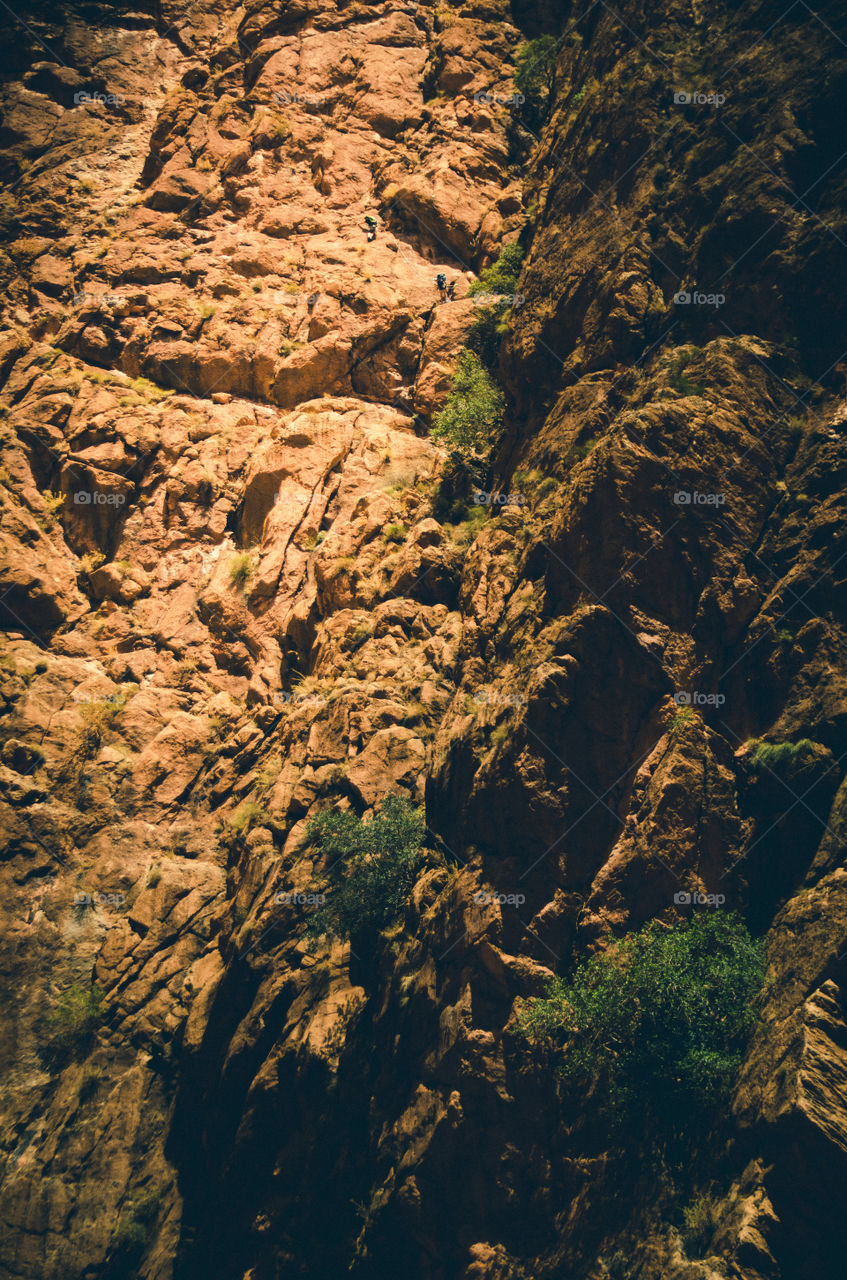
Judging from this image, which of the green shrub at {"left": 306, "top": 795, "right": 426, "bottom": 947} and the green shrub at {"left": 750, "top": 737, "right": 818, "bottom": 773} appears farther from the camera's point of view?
the green shrub at {"left": 306, "top": 795, "right": 426, "bottom": 947}

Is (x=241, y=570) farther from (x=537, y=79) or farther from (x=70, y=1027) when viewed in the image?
(x=537, y=79)

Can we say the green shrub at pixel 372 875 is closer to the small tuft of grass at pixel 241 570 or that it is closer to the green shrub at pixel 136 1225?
the green shrub at pixel 136 1225

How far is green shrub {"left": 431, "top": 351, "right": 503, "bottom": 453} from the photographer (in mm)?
26250

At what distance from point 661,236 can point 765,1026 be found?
16.3 m

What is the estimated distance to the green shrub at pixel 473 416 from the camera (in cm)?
2625

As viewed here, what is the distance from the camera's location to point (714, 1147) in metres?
12.0

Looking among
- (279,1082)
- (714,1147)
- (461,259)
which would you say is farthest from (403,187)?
(714,1147)

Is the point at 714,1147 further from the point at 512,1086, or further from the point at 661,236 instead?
the point at 661,236

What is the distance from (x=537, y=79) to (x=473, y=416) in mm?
19848

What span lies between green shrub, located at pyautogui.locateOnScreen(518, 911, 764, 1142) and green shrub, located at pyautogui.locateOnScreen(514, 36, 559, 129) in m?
34.9

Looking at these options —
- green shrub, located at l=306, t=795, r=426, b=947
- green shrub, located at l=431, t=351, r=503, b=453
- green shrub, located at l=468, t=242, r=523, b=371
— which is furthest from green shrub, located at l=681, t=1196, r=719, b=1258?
green shrub, located at l=468, t=242, r=523, b=371

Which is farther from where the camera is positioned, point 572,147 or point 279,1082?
point 572,147

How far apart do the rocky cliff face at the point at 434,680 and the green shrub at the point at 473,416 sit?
1.63 meters

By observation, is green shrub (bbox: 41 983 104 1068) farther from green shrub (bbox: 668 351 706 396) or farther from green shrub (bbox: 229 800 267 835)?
green shrub (bbox: 668 351 706 396)
